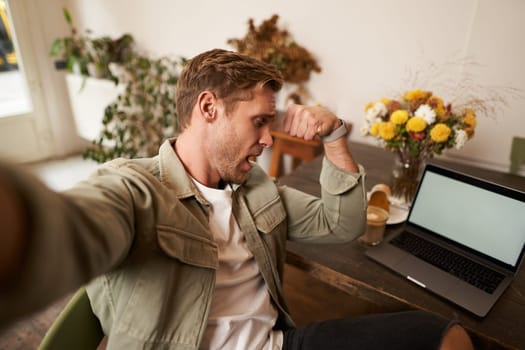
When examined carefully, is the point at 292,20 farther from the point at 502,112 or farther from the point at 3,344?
the point at 3,344

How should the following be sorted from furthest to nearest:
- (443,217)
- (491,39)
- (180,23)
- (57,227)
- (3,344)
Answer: (180,23), (491,39), (3,344), (443,217), (57,227)

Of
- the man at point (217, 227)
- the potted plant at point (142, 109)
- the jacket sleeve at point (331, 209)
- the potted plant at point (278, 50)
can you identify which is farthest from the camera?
the potted plant at point (142, 109)

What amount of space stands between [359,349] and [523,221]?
1.95 feet

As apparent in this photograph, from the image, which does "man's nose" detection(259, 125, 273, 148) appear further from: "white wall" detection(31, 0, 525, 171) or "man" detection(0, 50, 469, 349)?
"white wall" detection(31, 0, 525, 171)

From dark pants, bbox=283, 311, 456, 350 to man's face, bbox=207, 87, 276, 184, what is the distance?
50 cm

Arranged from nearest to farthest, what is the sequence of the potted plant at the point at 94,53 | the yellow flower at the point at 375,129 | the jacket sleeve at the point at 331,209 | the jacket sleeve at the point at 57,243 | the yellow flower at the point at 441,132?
the jacket sleeve at the point at 57,243 < the jacket sleeve at the point at 331,209 < the yellow flower at the point at 441,132 < the yellow flower at the point at 375,129 < the potted plant at the point at 94,53

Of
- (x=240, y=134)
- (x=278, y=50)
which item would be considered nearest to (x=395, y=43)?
(x=278, y=50)

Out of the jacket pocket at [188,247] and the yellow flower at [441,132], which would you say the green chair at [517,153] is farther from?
the jacket pocket at [188,247]

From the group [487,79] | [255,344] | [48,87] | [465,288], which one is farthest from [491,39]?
[48,87]

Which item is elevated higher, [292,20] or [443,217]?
[292,20]

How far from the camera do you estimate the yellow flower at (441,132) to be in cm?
123

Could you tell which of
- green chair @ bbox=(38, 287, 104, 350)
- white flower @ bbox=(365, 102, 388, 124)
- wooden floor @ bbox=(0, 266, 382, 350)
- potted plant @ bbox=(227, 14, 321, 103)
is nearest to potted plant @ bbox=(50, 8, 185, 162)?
potted plant @ bbox=(227, 14, 321, 103)

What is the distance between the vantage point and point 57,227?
0.41 m

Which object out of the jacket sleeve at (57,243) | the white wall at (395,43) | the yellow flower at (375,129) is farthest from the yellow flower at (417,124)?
the jacket sleeve at (57,243)
